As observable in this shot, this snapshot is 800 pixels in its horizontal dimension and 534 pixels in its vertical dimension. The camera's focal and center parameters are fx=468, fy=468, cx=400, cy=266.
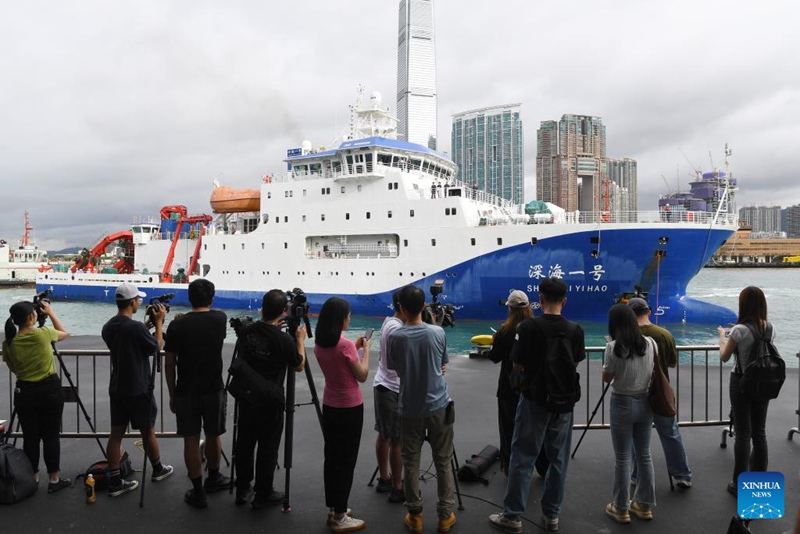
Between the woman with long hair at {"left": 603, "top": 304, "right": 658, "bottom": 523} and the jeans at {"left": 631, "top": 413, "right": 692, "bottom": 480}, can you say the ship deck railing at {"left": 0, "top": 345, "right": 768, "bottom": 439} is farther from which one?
the woman with long hair at {"left": 603, "top": 304, "right": 658, "bottom": 523}

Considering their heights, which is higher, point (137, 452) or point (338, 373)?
point (338, 373)

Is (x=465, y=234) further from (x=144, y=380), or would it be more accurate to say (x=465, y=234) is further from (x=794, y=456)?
(x=144, y=380)

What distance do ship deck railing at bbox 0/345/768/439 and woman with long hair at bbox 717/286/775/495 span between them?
0.69m

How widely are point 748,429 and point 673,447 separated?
0.46 m

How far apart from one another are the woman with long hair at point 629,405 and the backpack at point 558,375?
0.40m

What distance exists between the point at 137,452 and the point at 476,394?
355 cm

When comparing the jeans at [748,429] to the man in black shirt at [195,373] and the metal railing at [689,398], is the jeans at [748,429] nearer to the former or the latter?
the metal railing at [689,398]

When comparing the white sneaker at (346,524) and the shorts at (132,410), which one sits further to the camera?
the shorts at (132,410)

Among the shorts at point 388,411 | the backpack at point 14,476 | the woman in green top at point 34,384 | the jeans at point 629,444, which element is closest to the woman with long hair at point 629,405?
the jeans at point 629,444

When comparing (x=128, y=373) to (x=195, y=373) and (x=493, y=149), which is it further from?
(x=493, y=149)

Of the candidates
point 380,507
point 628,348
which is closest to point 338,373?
point 380,507

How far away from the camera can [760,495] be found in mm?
2443

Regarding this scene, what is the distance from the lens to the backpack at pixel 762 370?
9.53 feet

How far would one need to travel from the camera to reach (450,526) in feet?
9.04
